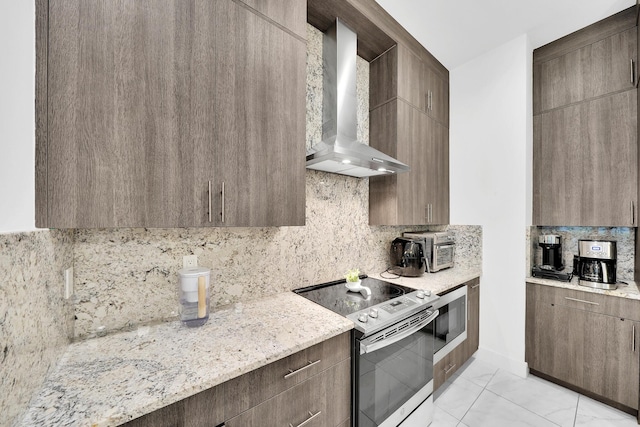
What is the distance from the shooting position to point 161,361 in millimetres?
883

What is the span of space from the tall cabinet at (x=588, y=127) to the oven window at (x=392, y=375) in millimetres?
1868

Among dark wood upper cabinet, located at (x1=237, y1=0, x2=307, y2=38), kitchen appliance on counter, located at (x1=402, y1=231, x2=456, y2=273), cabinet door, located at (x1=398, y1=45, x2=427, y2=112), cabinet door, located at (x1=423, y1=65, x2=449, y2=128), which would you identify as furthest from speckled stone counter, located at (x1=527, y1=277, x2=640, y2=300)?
dark wood upper cabinet, located at (x1=237, y1=0, x2=307, y2=38)

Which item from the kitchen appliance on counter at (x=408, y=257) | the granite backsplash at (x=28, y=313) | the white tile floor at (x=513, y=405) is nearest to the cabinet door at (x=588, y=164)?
the kitchen appliance on counter at (x=408, y=257)

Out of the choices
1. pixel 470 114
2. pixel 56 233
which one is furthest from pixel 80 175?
pixel 470 114

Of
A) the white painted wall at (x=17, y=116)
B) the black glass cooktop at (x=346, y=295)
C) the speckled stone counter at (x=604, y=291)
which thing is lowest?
the speckled stone counter at (x=604, y=291)

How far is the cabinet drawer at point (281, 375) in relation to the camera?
0.87m

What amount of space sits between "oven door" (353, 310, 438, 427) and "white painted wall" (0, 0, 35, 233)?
52.9 inches

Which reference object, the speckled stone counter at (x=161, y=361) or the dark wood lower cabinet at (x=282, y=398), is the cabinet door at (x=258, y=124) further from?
the dark wood lower cabinet at (x=282, y=398)

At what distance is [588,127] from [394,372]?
2.73 metres

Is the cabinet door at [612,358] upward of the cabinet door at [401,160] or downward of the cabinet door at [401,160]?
downward

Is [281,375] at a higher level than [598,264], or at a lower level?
lower

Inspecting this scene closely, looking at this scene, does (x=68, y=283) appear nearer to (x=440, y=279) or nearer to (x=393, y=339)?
(x=393, y=339)

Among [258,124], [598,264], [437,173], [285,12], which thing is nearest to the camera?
[258,124]

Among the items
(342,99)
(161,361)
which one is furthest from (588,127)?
(161,361)
